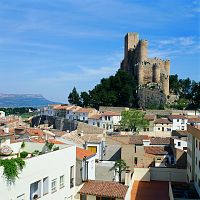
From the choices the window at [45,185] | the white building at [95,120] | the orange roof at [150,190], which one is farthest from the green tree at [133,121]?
the window at [45,185]

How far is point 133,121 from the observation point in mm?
68125

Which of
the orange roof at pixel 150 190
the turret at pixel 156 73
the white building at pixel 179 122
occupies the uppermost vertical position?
the turret at pixel 156 73

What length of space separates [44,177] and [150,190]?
17.8 m

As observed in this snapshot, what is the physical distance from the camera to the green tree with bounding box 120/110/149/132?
67875 millimetres

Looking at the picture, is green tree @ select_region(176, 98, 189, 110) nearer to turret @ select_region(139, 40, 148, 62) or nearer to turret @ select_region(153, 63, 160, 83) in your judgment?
turret @ select_region(153, 63, 160, 83)

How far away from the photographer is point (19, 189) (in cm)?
1761

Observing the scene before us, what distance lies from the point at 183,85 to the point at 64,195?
285 feet

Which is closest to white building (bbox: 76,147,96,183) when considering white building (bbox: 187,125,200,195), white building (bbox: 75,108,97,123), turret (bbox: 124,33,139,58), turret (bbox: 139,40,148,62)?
white building (bbox: 187,125,200,195)

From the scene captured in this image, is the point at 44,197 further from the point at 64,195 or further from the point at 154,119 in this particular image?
the point at 154,119

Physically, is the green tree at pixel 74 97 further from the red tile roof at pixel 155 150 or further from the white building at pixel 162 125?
the red tile roof at pixel 155 150

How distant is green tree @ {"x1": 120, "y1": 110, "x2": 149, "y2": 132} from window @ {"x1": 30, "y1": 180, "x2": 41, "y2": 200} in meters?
49.2

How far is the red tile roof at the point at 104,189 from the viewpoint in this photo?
2463 cm

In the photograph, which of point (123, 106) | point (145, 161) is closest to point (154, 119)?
point (123, 106)

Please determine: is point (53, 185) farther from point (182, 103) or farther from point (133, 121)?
point (182, 103)
